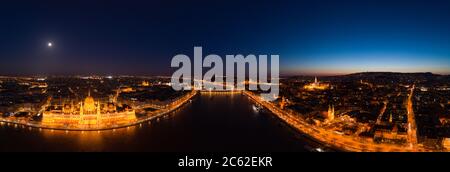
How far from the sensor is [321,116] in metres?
14.8

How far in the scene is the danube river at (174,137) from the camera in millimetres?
9820

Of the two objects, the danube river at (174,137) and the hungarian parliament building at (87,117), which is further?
the hungarian parliament building at (87,117)

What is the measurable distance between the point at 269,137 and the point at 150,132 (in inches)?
152

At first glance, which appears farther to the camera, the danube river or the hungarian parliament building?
the hungarian parliament building

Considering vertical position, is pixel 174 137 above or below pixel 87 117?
below

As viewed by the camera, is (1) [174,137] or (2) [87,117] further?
(2) [87,117]

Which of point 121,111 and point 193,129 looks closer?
point 193,129

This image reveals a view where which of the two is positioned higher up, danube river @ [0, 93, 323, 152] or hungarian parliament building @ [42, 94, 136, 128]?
hungarian parliament building @ [42, 94, 136, 128]

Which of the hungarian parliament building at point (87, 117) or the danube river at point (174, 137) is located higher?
the hungarian parliament building at point (87, 117)

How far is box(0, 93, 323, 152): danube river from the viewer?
9820 mm

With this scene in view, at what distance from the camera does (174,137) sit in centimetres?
1114
